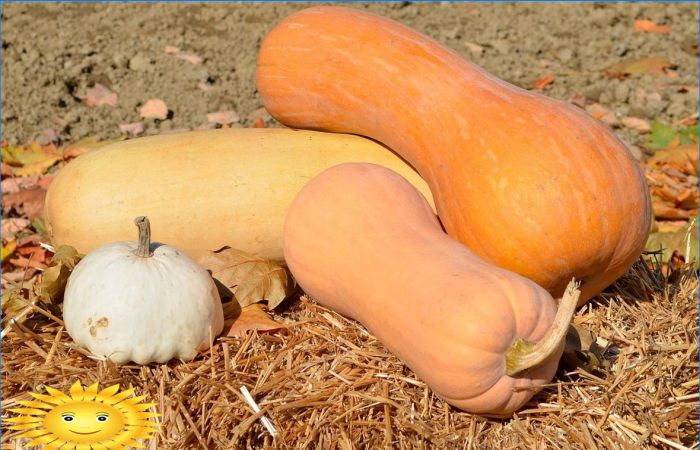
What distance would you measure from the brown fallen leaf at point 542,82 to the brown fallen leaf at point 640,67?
1.60ft

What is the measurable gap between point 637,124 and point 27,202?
3.63 meters

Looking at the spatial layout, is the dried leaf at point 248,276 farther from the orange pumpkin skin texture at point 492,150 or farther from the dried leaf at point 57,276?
the orange pumpkin skin texture at point 492,150

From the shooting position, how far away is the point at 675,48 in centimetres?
584

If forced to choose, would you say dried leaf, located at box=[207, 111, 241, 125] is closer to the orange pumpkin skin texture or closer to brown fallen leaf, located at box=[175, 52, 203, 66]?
brown fallen leaf, located at box=[175, 52, 203, 66]

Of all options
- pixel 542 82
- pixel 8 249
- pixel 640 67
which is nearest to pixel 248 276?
pixel 8 249

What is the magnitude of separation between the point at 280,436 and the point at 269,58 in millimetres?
1633

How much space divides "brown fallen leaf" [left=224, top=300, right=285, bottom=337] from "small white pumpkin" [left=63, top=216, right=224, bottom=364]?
0.37ft

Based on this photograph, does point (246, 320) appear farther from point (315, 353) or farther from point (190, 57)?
point (190, 57)

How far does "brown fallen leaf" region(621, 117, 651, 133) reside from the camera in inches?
194

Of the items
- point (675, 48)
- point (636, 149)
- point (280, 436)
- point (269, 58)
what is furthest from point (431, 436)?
point (675, 48)

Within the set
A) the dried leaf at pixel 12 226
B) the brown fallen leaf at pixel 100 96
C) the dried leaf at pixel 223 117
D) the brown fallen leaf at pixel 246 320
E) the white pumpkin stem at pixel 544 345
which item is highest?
the white pumpkin stem at pixel 544 345

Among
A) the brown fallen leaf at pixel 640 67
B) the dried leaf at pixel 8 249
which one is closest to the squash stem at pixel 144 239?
the dried leaf at pixel 8 249

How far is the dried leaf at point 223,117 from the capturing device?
4.70 meters

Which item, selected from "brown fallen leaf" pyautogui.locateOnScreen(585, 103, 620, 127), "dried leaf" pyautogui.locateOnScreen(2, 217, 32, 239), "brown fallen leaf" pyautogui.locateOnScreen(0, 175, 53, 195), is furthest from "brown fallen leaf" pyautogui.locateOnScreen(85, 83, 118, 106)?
"brown fallen leaf" pyautogui.locateOnScreen(585, 103, 620, 127)
